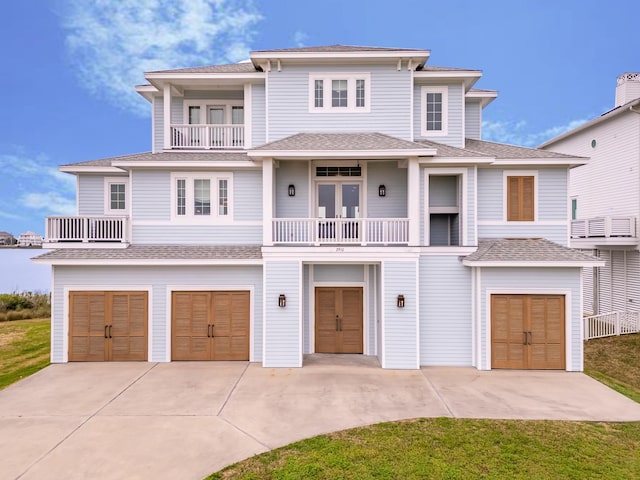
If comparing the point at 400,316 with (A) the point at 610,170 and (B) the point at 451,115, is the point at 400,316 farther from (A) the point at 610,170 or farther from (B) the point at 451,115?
(A) the point at 610,170

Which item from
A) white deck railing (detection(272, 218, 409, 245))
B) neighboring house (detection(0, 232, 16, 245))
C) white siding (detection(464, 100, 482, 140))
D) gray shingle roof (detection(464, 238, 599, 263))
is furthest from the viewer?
neighboring house (detection(0, 232, 16, 245))

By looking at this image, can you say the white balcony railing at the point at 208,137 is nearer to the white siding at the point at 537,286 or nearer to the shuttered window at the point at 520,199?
the shuttered window at the point at 520,199

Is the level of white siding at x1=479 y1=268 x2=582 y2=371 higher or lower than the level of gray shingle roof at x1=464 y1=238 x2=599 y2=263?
lower

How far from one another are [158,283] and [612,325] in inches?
726

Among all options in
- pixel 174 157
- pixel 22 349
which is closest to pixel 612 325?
pixel 174 157

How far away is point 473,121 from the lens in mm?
15367

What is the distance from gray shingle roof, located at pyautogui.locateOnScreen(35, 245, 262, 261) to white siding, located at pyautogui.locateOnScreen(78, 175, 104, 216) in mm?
2096

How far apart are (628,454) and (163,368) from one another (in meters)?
11.5

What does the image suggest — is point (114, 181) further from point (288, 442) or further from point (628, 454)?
point (628, 454)

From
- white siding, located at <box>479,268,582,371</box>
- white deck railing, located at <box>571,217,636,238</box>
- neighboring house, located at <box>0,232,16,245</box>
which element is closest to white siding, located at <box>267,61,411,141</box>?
white siding, located at <box>479,268,582,371</box>

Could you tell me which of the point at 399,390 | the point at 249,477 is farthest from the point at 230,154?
the point at 249,477

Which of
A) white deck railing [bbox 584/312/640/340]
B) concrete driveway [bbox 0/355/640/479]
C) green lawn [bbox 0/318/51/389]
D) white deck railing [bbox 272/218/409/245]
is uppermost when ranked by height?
white deck railing [bbox 272/218/409/245]

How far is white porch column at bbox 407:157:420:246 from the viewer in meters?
11.6

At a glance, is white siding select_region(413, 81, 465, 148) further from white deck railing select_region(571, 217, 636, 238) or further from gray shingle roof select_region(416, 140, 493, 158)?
white deck railing select_region(571, 217, 636, 238)
